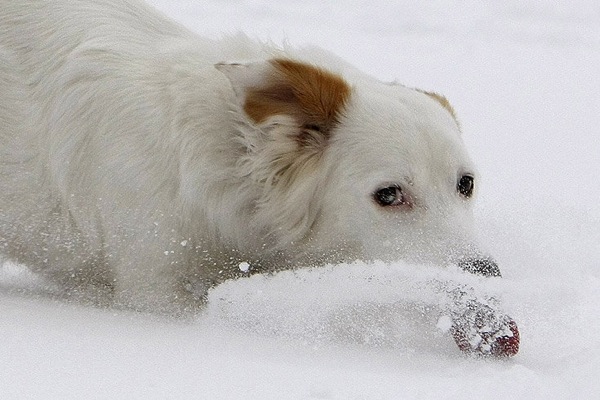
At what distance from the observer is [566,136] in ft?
24.2

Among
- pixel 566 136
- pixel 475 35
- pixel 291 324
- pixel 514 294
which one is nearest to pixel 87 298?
pixel 291 324

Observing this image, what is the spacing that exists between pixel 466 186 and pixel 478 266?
373 millimetres

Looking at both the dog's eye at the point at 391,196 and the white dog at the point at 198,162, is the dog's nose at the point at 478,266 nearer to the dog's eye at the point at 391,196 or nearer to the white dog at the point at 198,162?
the white dog at the point at 198,162

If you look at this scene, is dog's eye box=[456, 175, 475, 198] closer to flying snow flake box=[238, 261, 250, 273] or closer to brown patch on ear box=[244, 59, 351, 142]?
brown patch on ear box=[244, 59, 351, 142]

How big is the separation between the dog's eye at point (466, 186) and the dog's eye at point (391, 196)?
0.21m

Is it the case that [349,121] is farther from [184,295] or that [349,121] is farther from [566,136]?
[566,136]

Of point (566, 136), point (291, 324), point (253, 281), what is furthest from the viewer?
point (566, 136)

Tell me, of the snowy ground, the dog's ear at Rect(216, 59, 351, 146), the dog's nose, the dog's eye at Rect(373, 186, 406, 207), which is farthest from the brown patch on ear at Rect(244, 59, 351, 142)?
the dog's nose

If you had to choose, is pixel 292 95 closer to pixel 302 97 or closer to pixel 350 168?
pixel 302 97

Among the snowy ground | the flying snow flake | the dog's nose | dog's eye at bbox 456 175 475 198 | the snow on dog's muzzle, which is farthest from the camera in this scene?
the flying snow flake

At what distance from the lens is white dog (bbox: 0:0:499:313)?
3508 mm

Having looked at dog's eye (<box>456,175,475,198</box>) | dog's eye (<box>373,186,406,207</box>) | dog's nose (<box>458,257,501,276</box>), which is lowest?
dog's nose (<box>458,257,501,276</box>)

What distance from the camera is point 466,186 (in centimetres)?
363

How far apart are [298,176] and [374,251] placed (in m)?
0.35
